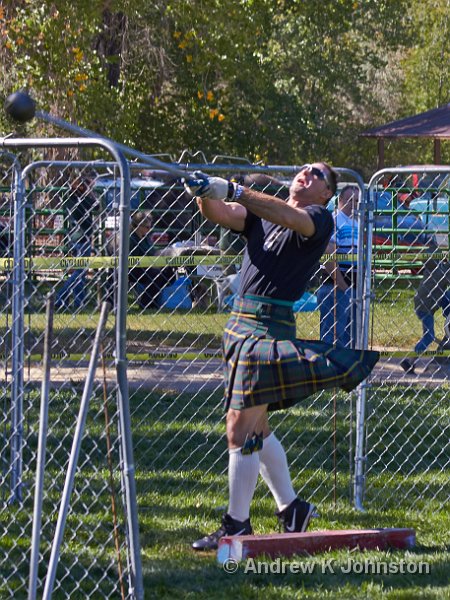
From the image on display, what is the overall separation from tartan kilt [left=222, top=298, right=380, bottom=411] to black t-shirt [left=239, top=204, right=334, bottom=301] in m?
0.07

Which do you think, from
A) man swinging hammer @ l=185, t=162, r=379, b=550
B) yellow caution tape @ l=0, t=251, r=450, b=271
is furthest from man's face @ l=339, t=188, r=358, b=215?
man swinging hammer @ l=185, t=162, r=379, b=550

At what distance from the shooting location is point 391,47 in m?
32.6

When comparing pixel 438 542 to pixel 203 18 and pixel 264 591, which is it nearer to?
pixel 264 591

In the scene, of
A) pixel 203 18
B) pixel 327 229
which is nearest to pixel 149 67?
pixel 203 18

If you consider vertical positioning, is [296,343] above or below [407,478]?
above

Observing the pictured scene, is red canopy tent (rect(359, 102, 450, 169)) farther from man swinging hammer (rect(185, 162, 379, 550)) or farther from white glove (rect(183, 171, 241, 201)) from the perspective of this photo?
white glove (rect(183, 171, 241, 201))

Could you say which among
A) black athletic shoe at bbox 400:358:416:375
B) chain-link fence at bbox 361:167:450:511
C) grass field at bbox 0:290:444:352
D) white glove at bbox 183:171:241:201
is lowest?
grass field at bbox 0:290:444:352

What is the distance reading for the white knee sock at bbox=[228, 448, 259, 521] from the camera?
4758mm

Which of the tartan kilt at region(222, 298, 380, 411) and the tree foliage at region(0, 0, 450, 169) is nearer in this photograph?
the tartan kilt at region(222, 298, 380, 411)

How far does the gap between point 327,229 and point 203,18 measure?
11.4 metres

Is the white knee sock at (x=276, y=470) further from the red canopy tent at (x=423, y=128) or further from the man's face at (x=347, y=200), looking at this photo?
the red canopy tent at (x=423, y=128)

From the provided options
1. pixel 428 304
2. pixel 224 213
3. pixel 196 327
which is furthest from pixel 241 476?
pixel 196 327

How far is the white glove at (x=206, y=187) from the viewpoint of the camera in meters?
4.01

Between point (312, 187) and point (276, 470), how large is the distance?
128 centimetres
